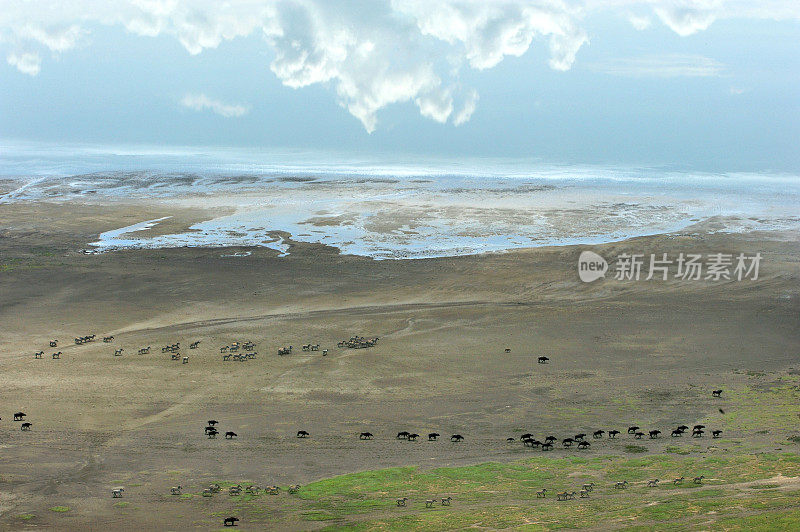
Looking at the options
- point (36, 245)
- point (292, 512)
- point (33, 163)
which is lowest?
point (292, 512)

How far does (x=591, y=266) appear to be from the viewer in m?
66.0

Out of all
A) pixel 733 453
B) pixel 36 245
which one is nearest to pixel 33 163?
pixel 36 245

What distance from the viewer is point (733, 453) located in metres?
31.2

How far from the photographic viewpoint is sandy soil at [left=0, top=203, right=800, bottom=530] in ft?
102

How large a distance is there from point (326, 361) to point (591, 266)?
29.8 m

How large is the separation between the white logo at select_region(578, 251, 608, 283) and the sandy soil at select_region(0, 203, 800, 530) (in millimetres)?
1113

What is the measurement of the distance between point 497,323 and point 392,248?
22.9 meters

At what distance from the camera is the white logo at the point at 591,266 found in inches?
2469

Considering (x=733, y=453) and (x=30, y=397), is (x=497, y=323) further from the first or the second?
(x=30, y=397)
